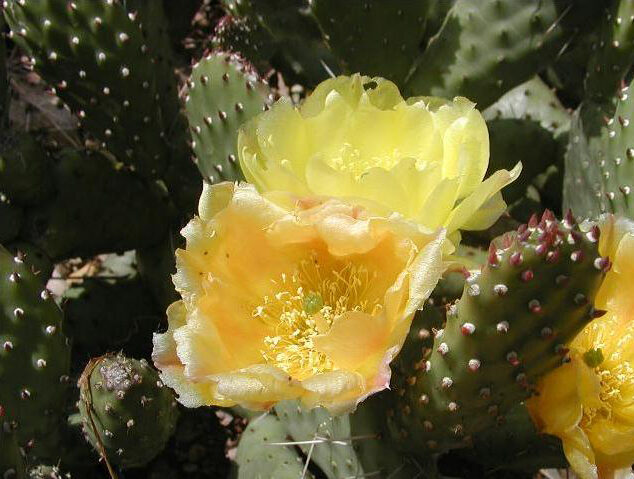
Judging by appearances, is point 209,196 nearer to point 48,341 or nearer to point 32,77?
point 48,341

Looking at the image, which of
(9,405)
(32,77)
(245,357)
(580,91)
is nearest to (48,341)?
(9,405)

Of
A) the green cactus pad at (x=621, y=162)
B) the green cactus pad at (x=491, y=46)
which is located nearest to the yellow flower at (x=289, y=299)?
the green cactus pad at (x=621, y=162)

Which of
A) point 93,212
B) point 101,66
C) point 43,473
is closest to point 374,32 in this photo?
point 101,66

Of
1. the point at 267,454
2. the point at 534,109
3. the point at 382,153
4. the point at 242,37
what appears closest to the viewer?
the point at 382,153

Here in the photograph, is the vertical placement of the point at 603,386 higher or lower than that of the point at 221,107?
higher

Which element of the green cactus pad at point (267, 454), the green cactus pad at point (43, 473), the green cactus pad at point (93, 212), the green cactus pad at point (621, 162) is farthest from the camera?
the green cactus pad at point (93, 212)

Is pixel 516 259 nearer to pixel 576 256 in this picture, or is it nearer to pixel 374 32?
pixel 576 256

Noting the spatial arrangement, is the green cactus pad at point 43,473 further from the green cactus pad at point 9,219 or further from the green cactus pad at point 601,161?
the green cactus pad at point 601,161
